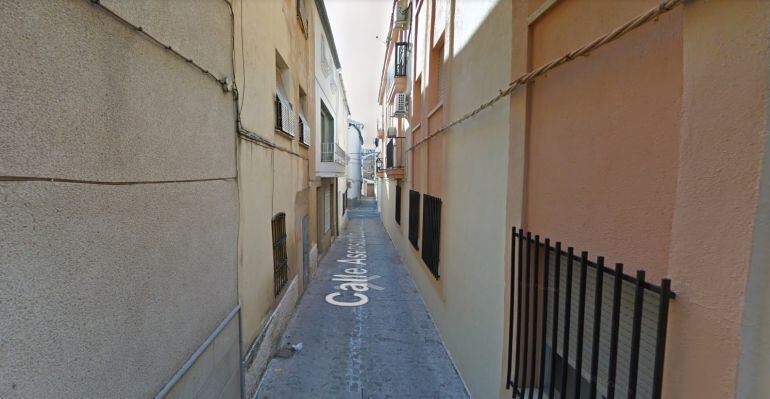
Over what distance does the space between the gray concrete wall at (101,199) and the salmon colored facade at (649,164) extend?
9.33 feet

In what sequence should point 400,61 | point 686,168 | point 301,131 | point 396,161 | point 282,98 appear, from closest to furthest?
point 686,168 → point 282,98 → point 301,131 → point 400,61 → point 396,161

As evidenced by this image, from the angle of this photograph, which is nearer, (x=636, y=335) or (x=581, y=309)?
(x=636, y=335)

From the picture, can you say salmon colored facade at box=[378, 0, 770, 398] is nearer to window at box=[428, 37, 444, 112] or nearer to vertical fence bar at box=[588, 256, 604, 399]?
vertical fence bar at box=[588, 256, 604, 399]

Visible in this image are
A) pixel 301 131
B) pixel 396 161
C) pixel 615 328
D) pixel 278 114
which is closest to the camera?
pixel 615 328

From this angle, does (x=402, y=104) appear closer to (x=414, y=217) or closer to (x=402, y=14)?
(x=402, y=14)

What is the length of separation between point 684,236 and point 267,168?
16.4 ft

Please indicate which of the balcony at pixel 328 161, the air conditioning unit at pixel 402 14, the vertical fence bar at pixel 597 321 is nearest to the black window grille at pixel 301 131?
the balcony at pixel 328 161

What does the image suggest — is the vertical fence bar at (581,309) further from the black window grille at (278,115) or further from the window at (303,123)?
the window at (303,123)

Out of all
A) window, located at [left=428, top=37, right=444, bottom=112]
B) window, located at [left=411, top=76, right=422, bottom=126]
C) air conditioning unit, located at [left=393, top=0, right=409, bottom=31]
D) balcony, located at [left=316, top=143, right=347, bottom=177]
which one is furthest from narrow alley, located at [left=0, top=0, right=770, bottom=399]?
air conditioning unit, located at [left=393, top=0, right=409, bottom=31]

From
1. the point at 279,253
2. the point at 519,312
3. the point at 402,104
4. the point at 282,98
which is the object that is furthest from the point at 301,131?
the point at 519,312

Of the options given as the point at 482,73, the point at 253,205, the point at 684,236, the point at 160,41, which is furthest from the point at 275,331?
the point at 684,236

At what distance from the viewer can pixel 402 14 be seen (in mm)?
10773

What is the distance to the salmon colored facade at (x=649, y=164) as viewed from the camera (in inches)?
48.6

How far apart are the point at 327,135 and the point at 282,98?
6930 millimetres
